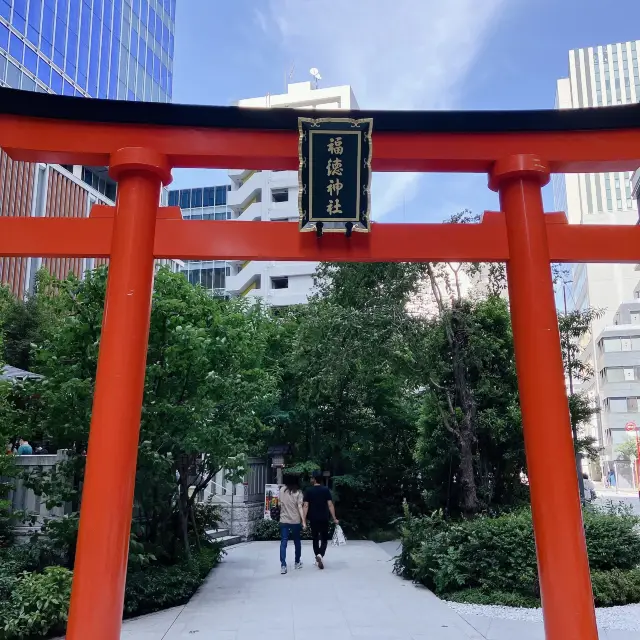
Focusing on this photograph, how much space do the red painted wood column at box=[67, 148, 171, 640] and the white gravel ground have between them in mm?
4753

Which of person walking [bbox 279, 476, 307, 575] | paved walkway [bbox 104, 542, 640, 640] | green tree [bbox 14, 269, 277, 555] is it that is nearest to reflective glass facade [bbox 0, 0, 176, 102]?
green tree [bbox 14, 269, 277, 555]

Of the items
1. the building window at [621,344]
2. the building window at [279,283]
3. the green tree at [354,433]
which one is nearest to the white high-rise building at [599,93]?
the building window at [621,344]

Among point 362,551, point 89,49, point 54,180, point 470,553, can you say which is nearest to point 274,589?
point 470,553

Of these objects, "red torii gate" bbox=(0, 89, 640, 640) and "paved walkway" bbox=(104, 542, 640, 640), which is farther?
"paved walkway" bbox=(104, 542, 640, 640)

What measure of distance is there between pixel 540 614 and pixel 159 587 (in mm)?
4946

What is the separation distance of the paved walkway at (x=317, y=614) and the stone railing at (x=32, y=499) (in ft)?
7.66

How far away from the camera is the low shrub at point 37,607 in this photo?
6512mm

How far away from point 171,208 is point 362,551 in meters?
10.8

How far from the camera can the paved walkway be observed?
6828 millimetres

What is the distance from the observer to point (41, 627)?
6.66 meters

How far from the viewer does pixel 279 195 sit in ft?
154

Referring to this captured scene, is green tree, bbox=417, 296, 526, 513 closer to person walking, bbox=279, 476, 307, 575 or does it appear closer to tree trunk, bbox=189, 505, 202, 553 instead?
person walking, bbox=279, 476, 307, 575

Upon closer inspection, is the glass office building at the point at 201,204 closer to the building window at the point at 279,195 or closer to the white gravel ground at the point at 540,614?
the building window at the point at 279,195

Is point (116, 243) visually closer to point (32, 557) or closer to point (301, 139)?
point (301, 139)
